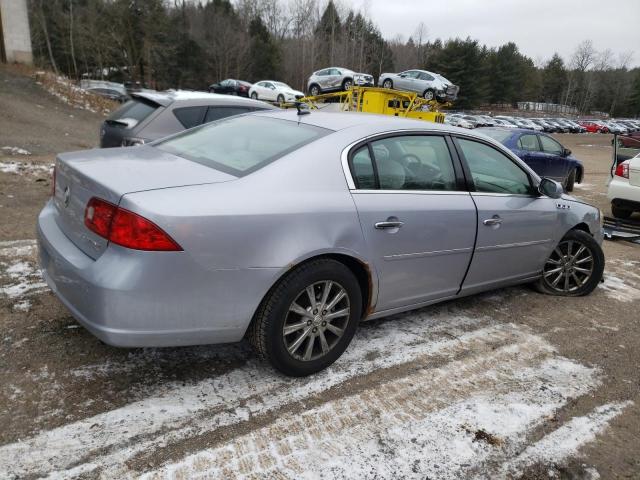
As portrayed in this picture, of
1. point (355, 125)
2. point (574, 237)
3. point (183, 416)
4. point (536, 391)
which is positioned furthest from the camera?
point (574, 237)

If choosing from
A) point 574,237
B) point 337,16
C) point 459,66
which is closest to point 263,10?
point 337,16

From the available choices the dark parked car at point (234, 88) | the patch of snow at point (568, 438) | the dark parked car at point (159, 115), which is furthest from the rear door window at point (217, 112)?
the dark parked car at point (234, 88)

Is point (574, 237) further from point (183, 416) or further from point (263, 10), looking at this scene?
point (263, 10)

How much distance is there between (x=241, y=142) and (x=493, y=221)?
1.95 meters

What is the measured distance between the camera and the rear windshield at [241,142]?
2930mm

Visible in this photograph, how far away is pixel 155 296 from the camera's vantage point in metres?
2.36

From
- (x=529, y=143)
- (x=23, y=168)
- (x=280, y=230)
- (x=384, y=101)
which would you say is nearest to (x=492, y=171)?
(x=280, y=230)

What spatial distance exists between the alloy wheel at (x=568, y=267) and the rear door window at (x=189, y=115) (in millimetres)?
4680

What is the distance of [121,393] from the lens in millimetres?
2686

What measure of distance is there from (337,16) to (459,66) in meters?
20.8

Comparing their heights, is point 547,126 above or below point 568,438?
below

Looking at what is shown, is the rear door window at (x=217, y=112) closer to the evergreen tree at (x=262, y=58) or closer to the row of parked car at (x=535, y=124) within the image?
the row of parked car at (x=535, y=124)

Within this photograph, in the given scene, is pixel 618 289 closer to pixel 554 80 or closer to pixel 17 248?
pixel 17 248

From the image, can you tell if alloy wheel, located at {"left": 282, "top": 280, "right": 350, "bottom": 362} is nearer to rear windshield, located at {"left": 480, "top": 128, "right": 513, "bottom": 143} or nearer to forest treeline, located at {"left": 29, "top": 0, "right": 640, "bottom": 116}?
rear windshield, located at {"left": 480, "top": 128, "right": 513, "bottom": 143}
